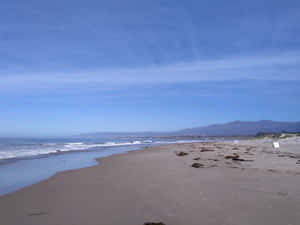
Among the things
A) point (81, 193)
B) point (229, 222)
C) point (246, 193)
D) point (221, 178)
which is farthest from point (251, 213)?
point (81, 193)

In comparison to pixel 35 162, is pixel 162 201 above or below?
above

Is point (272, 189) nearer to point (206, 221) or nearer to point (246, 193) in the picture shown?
point (246, 193)

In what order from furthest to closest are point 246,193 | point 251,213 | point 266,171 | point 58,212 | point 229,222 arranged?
point 266,171 < point 246,193 < point 58,212 < point 251,213 < point 229,222

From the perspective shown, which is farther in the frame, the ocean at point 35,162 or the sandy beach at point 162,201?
the ocean at point 35,162

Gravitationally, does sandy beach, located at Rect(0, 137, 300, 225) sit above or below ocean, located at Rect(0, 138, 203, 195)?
above

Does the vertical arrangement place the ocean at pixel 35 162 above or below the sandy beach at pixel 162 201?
below

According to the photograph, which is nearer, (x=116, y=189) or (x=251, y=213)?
(x=251, y=213)

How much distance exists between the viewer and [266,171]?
7.89 m

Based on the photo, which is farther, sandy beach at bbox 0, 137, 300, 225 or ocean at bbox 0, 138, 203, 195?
ocean at bbox 0, 138, 203, 195

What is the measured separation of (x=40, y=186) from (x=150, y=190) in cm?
334

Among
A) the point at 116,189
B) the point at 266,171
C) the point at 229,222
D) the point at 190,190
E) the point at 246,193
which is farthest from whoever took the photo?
the point at 266,171

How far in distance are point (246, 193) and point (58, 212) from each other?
13.3 feet

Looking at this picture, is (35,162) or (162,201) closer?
(162,201)

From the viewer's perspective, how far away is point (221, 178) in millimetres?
6863
